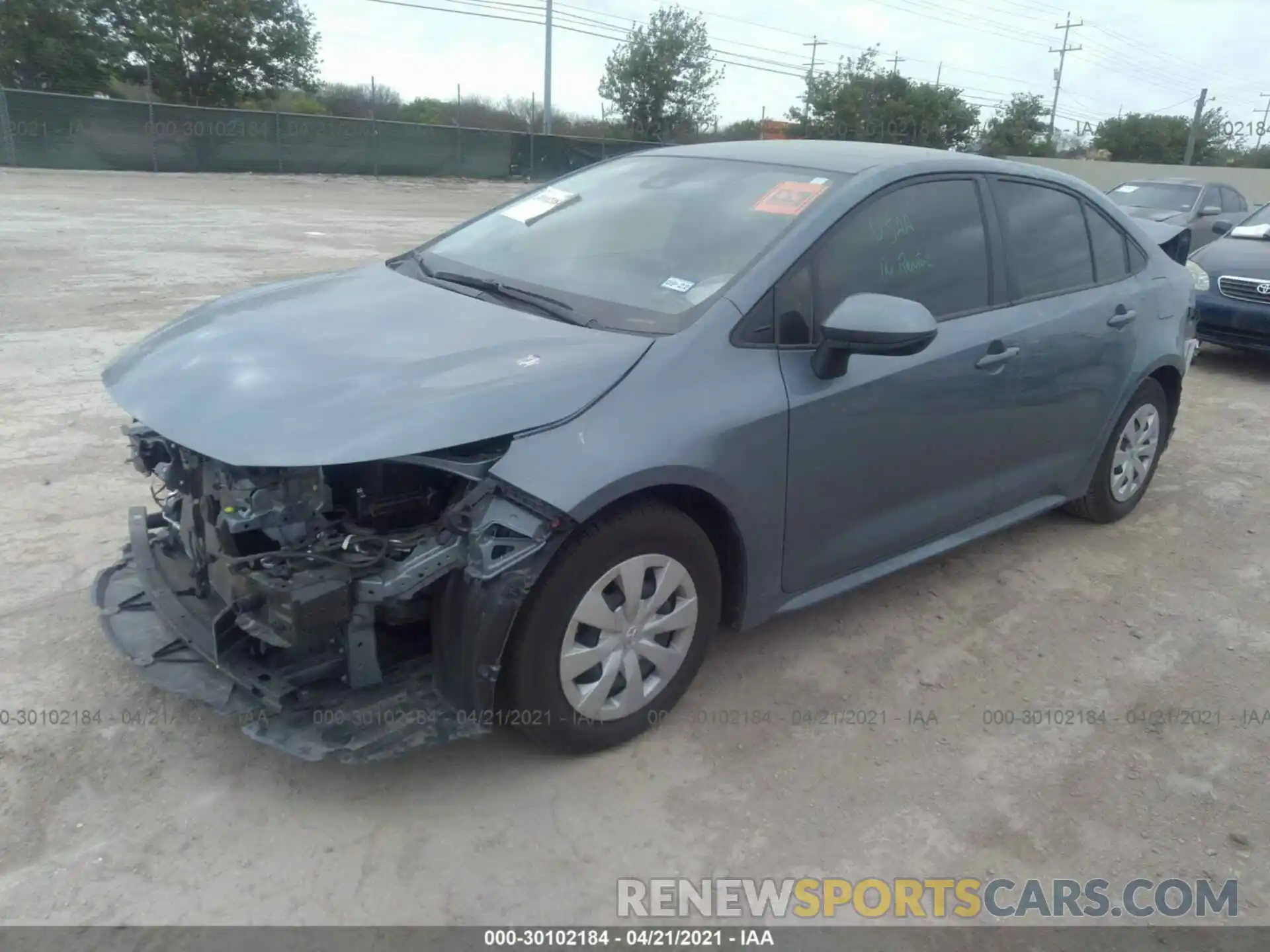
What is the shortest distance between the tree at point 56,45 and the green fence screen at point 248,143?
24.5ft

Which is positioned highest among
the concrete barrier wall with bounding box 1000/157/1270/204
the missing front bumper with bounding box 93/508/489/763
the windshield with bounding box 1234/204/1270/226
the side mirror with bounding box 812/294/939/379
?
the concrete barrier wall with bounding box 1000/157/1270/204

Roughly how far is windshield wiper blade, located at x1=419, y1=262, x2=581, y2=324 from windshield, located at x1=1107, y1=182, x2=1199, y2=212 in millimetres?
13087

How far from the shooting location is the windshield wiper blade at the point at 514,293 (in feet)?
10.1

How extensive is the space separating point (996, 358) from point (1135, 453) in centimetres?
161

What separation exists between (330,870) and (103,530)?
2366mm

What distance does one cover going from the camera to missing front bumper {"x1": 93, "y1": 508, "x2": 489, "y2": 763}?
8.31ft

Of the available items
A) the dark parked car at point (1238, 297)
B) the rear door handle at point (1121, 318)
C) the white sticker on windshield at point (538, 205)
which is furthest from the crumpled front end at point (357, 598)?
the dark parked car at point (1238, 297)

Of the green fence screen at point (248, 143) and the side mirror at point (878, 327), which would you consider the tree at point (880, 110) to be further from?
the side mirror at point (878, 327)

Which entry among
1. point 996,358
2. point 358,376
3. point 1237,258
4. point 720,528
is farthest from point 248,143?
point 720,528

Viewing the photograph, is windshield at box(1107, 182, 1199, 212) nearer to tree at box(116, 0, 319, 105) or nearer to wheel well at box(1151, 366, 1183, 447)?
wheel well at box(1151, 366, 1183, 447)

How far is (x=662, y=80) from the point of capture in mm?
45875

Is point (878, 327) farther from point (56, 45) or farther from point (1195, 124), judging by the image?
point (1195, 124)

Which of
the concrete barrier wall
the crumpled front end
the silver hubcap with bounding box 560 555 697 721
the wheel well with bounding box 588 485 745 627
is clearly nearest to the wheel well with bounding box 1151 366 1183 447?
the wheel well with bounding box 588 485 745 627

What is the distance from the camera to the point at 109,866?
241 cm
